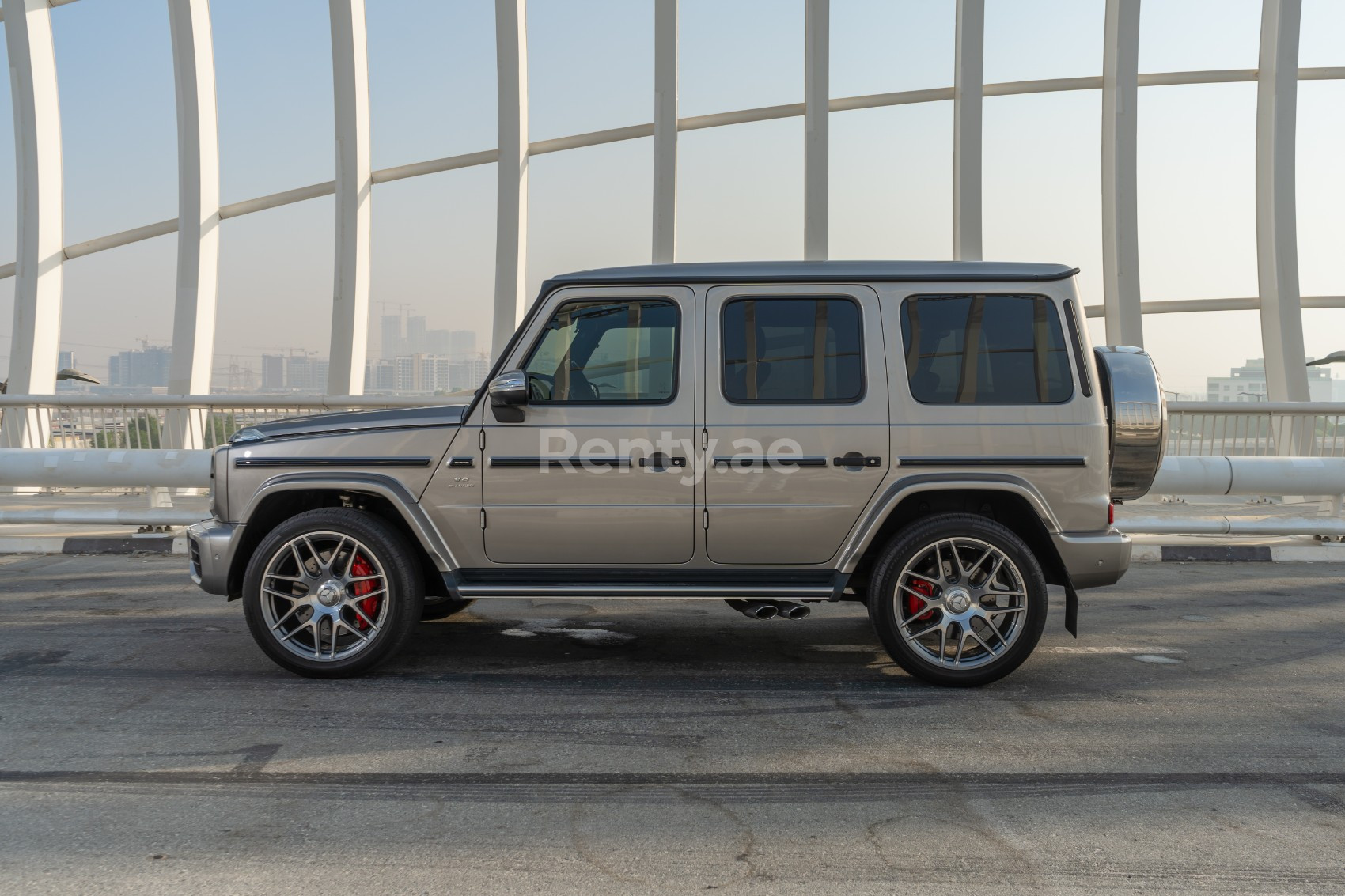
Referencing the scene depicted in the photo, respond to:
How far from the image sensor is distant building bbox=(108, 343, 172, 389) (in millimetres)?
13344

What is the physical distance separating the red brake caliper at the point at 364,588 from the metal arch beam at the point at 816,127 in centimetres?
795

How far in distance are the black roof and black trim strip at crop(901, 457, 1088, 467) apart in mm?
853

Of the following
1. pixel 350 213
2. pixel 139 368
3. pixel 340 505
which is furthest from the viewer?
pixel 139 368

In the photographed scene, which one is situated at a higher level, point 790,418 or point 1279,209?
point 1279,209

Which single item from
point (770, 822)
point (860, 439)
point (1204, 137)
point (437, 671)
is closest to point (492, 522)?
point (437, 671)

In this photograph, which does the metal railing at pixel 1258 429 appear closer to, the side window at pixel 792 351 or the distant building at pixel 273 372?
the side window at pixel 792 351

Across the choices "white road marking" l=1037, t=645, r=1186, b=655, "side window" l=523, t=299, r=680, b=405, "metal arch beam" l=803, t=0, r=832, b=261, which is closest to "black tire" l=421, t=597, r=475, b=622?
"side window" l=523, t=299, r=680, b=405

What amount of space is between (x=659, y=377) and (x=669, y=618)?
6.81 feet

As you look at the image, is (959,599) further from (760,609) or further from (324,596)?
(324,596)

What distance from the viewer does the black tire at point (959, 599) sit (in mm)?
4828

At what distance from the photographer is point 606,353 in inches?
197

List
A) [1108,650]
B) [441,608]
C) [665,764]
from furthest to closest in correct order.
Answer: [441,608] < [1108,650] < [665,764]

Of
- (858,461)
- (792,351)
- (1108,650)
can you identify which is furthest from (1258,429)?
(792,351)

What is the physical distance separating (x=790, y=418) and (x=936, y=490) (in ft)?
2.50
